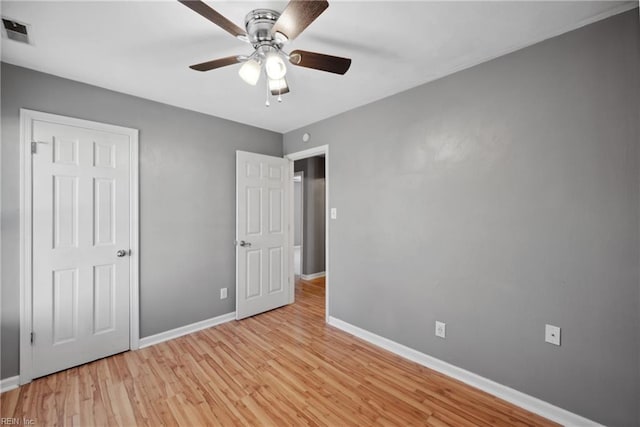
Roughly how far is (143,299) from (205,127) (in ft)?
6.45

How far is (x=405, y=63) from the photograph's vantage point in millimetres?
2113

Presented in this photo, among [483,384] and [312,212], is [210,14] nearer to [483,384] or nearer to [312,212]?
[483,384]

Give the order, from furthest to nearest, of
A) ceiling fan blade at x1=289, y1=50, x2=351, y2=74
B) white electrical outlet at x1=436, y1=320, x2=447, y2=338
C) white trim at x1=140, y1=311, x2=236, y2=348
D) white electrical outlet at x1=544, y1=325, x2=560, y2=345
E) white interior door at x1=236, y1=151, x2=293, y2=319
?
white interior door at x1=236, y1=151, x2=293, y2=319
white trim at x1=140, y1=311, x2=236, y2=348
white electrical outlet at x1=436, y1=320, x2=447, y2=338
white electrical outlet at x1=544, y1=325, x2=560, y2=345
ceiling fan blade at x1=289, y1=50, x2=351, y2=74

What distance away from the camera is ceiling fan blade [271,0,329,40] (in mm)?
1167

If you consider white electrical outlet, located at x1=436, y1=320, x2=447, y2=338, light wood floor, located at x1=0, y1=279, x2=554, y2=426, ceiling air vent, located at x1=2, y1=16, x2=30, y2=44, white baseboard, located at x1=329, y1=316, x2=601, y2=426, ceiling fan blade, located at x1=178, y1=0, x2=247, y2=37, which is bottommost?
light wood floor, located at x1=0, y1=279, x2=554, y2=426

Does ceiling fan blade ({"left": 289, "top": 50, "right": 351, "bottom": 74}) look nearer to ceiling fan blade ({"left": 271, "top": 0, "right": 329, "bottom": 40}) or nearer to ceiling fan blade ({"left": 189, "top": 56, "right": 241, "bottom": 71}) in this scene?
ceiling fan blade ({"left": 271, "top": 0, "right": 329, "bottom": 40})

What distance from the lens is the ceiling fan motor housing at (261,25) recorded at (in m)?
1.51

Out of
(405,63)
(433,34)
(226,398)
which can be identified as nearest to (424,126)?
(405,63)

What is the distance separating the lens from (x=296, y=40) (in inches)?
72.1

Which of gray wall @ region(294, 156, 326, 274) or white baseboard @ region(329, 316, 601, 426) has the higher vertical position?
gray wall @ region(294, 156, 326, 274)

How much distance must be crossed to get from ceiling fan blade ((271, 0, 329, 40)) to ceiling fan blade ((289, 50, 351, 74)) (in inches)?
5.1

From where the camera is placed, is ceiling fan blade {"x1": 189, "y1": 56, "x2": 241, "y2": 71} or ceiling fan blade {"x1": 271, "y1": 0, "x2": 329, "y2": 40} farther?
ceiling fan blade {"x1": 189, "y1": 56, "x2": 241, "y2": 71}

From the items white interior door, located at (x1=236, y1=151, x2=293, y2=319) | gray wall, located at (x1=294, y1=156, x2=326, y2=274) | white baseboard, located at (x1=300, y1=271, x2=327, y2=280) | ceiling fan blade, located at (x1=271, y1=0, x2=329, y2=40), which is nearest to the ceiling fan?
ceiling fan blade, located at (x1=271, y1=0, x2=329, y2=40)

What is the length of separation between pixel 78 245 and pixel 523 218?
3.56 metres
